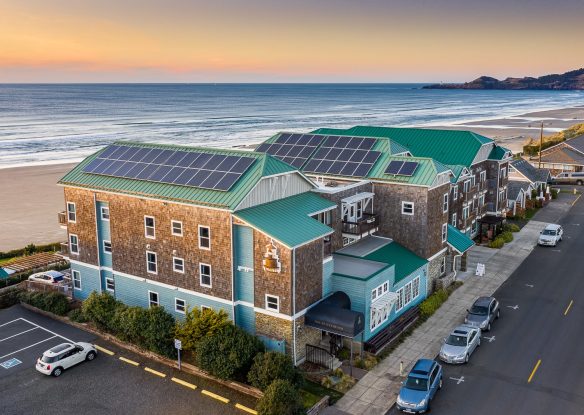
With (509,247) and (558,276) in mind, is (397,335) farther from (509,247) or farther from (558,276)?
(509,247)

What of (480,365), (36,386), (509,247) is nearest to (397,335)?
(480,365)

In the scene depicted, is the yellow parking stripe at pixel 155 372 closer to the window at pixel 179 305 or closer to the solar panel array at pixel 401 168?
the window at pixel 179 305

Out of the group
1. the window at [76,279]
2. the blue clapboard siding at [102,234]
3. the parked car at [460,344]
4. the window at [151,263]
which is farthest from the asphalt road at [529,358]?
the window at [76,279]

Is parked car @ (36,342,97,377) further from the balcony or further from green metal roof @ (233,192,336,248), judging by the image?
the balcony

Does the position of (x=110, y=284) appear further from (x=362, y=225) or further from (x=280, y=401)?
(x=280, y=401)

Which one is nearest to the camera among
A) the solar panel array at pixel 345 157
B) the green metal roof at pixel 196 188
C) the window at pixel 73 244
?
the green metal roof at pixel 196 188

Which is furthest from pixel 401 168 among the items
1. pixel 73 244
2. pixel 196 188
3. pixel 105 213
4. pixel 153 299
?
pixel 73 244
